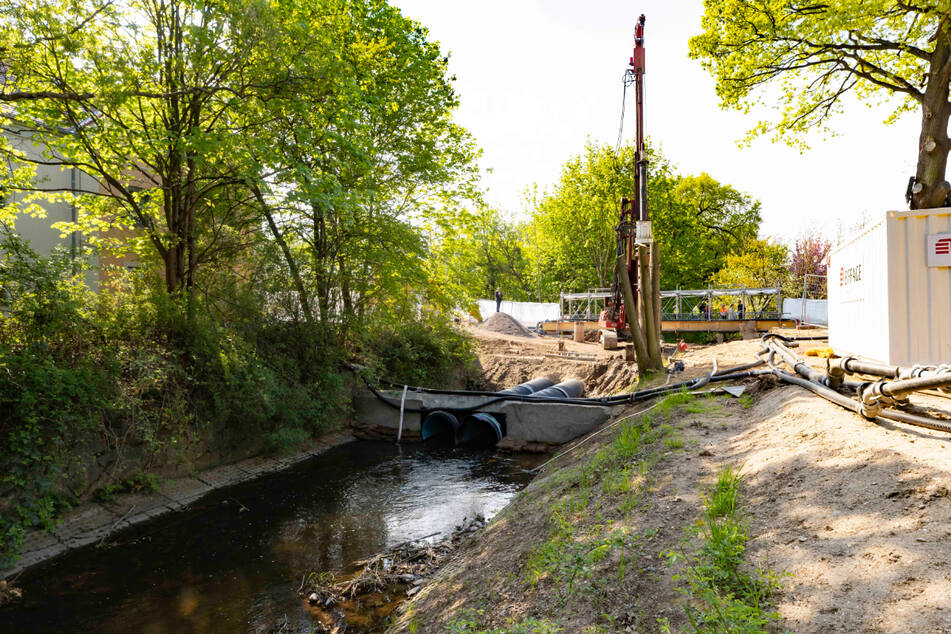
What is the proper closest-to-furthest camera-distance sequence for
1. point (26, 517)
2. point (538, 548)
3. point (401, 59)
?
point (538, 548)
point (26, 517)
point (401, 59)

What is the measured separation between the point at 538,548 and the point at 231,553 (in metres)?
5.15

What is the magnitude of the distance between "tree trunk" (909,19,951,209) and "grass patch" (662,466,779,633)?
40.5 ft

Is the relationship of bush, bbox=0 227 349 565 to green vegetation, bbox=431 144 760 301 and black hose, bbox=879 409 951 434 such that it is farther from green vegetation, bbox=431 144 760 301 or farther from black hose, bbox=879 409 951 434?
green vegetation, bbox=431 144 760 301

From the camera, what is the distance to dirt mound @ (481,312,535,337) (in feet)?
102

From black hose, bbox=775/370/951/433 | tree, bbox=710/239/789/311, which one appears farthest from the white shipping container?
tree, bbox=710/239/789/311

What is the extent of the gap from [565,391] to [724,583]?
533 inches

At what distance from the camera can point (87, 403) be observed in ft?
25.9

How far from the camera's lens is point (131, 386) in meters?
8.95

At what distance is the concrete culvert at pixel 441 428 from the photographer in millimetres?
14695

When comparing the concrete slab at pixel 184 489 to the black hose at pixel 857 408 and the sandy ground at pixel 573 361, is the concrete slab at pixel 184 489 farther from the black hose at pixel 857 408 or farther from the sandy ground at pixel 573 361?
the sandy ground at pixel 573 361

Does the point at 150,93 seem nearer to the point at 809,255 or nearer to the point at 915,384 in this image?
the point at 915,384

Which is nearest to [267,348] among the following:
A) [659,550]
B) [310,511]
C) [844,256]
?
[310,511]

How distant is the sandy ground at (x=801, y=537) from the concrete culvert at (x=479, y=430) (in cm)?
777

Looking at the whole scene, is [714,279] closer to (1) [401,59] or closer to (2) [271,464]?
(1) [401,59]
